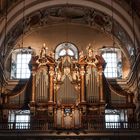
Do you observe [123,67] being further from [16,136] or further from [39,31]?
[16,136]

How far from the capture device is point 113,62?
24578mm

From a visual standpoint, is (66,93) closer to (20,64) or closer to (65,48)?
(65,48)

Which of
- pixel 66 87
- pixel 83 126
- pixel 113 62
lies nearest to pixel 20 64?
pixel 66 87

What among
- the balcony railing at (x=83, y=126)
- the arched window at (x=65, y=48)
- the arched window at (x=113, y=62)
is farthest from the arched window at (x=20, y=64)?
the balcony railing at (x=83, y=126)

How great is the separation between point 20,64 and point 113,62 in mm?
4917

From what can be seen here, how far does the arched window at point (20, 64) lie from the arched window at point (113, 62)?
13.2 feet

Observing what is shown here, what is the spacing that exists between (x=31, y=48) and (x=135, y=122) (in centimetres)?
747

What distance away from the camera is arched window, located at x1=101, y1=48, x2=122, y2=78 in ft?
79.2

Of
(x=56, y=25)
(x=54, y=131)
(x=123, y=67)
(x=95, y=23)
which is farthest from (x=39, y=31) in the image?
(x=54, y=131)

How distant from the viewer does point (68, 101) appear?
2053cm

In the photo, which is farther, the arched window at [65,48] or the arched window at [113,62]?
the arched window at [65,48]

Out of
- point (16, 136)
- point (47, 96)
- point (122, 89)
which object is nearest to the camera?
point (16, 136)

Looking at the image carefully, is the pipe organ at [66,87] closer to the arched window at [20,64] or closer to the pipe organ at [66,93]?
the pipe organ at [66,93]

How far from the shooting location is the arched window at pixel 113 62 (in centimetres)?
2414
